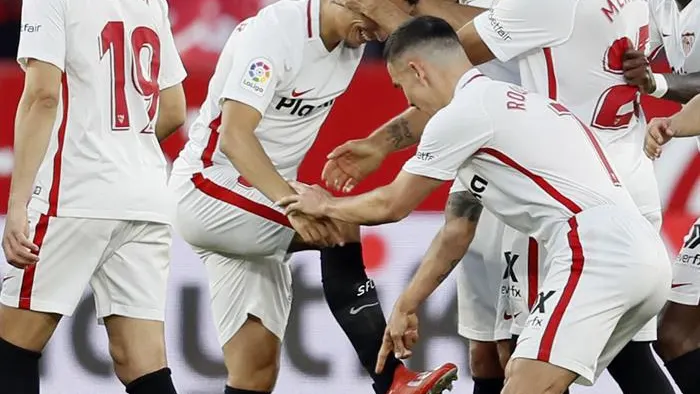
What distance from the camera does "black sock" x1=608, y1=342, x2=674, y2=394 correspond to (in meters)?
4.42

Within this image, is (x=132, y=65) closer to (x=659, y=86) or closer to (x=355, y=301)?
(x=355, y=301)

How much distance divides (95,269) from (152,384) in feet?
1.25

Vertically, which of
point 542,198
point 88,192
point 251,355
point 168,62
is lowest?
point 251,355

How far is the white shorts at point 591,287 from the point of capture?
391cm

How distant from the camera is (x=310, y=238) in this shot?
441cm

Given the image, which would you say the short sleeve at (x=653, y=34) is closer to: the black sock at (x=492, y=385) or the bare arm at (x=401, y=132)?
the bare arm at (x=401, y=132)

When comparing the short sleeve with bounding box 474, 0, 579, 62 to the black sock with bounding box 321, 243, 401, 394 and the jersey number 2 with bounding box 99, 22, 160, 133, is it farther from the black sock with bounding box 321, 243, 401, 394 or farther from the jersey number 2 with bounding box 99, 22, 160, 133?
the jersey number 2 with bounding box 99, 22, 160, 133

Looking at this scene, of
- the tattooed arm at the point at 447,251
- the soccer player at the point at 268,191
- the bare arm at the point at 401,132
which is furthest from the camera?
the bare arm at the point at 401,132

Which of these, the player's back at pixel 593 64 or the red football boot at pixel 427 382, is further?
the player's back at pixel 593 64

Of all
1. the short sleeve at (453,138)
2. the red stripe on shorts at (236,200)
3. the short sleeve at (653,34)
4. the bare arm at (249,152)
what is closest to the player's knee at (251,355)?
the red stripe on shorts at (236,200)

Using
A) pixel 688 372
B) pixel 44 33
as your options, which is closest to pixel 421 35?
pixel 44 33

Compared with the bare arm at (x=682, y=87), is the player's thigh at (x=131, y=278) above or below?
below

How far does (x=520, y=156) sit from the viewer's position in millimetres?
4016

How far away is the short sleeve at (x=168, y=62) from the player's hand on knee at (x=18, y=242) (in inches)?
29.2
